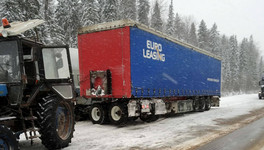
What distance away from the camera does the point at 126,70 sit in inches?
403

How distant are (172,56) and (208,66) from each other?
6.39 metres

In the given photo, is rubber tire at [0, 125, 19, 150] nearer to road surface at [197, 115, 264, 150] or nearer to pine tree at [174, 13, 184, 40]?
road surface at [197, 115, 264, 150]

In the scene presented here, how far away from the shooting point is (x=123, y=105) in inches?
416

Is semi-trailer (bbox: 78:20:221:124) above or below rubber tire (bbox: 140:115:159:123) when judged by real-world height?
above

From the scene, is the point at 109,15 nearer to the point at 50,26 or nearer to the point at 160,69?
the point at 50,26

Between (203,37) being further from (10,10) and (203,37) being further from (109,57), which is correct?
(109,57)

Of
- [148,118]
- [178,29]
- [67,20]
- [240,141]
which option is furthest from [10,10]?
[178,29]

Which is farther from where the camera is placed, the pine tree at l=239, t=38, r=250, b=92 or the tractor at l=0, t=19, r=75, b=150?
the pine tree at l=239, t=38, r=250, b=92

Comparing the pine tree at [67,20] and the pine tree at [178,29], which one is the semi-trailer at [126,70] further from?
the pine tree at [178,29]

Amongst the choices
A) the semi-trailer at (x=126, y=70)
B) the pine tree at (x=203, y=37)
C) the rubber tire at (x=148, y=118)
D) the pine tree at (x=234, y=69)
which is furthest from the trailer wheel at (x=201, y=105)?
the pine tree at (x=234, y=69)

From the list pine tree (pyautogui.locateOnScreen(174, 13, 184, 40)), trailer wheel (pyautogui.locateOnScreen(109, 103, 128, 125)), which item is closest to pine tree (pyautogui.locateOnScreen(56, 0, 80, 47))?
trailer wheel (pyautogui.locateOnScreen(109, 103, 128, 125))

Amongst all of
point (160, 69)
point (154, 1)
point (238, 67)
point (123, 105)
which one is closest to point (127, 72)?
point (123, 105)

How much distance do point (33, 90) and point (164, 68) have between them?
301 inches

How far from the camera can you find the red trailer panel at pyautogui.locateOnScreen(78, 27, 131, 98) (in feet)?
33.6
